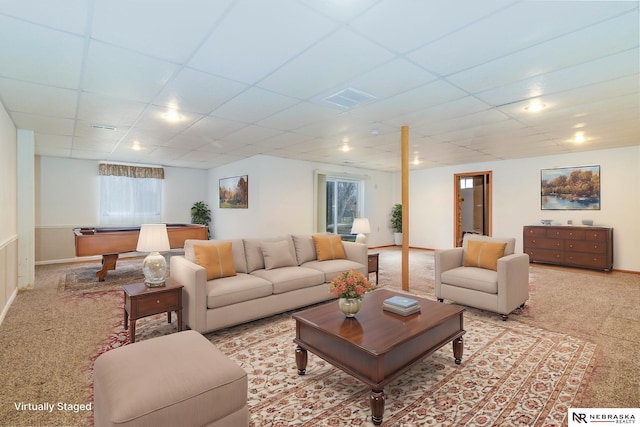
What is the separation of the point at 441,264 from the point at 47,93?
16.6 feet

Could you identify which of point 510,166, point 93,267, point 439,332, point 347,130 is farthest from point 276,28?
point 510,166

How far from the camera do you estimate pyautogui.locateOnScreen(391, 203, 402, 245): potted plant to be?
1009cm

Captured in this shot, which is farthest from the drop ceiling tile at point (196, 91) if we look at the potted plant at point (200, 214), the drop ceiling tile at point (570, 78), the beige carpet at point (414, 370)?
the potted plant at point (200, 214)

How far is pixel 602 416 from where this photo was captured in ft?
6.34

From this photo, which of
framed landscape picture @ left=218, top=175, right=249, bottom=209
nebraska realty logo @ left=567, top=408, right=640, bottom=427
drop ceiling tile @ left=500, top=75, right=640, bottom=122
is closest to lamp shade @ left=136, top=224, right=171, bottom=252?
nebraska realty logo @ left=567, top=408, right=640, bottom=427

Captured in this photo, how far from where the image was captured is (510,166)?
775cm

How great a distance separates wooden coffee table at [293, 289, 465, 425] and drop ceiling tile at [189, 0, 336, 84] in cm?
214

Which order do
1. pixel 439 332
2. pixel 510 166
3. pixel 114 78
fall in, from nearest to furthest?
pixel 439 332
pixel 114 78
pixel 510 166

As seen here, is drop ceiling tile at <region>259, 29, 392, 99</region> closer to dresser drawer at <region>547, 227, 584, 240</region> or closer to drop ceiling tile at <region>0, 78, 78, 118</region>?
drop ceiling tile at <region>0, 78, 78, 118</region>

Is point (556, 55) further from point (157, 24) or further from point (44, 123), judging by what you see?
point (44, 123)

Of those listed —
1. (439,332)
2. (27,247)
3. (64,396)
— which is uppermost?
(27,247)

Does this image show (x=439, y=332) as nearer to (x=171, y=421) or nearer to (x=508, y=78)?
(x=171, y=421)

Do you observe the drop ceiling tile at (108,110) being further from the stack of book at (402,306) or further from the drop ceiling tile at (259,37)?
the stack of book at (402,306)

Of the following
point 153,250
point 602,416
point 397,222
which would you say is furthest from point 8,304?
point 397,222
